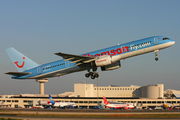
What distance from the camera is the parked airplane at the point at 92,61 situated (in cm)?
4881

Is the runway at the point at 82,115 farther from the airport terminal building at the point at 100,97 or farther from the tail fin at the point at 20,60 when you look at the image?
the airport terminal building at the point at 100,97

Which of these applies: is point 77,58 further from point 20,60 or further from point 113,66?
point 20,60

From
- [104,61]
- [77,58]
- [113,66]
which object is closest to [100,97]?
[113,66]

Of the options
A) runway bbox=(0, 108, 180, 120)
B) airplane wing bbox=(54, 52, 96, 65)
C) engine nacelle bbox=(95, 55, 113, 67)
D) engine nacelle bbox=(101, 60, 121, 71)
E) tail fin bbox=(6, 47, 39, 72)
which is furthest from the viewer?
tail fin bbox=(6, 47, 39, 72)

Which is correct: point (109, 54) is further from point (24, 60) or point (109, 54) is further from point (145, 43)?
point (24, 60)

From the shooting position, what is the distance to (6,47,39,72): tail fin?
56.8 m

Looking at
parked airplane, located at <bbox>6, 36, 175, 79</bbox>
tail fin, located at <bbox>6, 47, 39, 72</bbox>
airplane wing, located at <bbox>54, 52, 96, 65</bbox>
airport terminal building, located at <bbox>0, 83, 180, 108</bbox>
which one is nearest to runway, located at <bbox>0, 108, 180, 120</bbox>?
parked airplane, located at <bbox>6, 36, 175, 79</bbox>

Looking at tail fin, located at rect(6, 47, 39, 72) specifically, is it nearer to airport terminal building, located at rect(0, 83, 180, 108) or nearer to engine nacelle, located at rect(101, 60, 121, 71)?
engine nacelle, located at rect(101, 60, 121, 71)

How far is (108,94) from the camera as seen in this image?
18562 centimetres

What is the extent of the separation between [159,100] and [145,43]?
273 feet

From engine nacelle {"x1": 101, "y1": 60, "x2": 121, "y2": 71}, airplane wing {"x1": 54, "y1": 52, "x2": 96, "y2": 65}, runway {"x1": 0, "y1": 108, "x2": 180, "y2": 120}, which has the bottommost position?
runway {"x1": 0, "y1": 108, "x2": 180, "y2": 120}

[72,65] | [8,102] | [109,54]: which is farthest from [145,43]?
[8,102]

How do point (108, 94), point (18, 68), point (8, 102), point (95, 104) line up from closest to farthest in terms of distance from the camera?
point (18, 68), point (95, 104), point (8, 102), point (108, 94)

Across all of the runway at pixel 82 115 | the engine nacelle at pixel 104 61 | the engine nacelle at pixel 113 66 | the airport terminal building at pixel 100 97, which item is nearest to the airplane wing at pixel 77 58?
the engine nacelle at pixel 104 61
